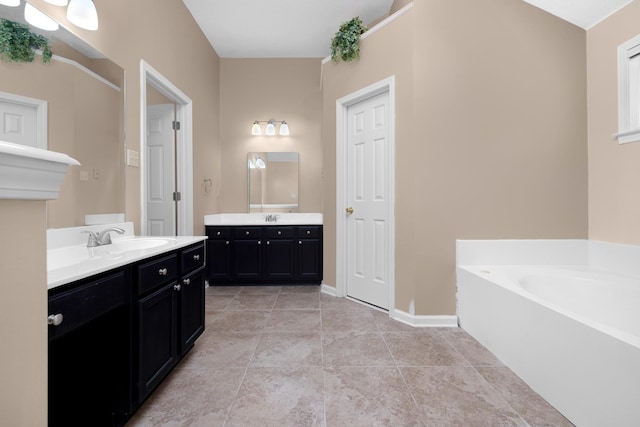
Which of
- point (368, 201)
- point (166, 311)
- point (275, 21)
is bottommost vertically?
point (166, 311)

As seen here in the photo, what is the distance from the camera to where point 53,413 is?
1.17 metres

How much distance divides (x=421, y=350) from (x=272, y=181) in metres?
2.82

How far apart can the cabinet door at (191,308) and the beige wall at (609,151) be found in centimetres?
310

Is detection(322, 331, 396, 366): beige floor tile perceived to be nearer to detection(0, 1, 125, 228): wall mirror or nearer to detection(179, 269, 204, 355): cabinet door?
detection(179, 269, 204, 355): cabinet door

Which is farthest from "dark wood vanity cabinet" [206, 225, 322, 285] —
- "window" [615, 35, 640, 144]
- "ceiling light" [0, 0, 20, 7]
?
"window" [615, 35, 640, 144]

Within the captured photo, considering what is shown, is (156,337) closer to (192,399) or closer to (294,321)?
(192,399)

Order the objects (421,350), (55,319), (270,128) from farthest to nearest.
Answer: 1. (270,128)
2. (421,350)
3. (55,319)

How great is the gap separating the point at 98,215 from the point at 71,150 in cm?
42

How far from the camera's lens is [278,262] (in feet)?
11.5

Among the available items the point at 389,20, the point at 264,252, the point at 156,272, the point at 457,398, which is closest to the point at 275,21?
the point at 389,20

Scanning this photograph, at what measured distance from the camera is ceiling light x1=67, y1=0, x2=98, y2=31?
1.55 m

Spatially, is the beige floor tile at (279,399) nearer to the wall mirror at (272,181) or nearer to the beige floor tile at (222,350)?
the beige floor tile at (222,350)

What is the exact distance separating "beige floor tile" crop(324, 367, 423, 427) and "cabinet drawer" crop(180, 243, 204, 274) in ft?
3.51

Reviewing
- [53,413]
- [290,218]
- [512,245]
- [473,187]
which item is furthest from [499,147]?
[53,413]
